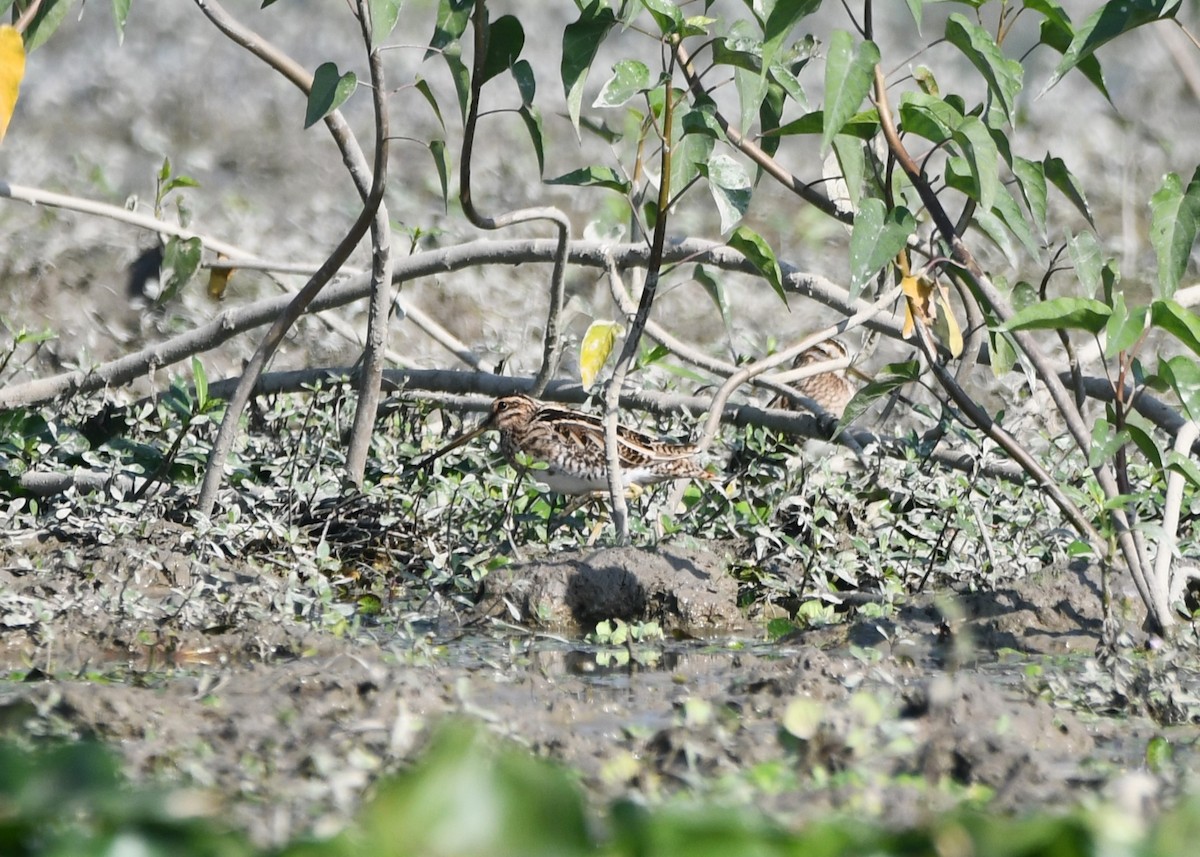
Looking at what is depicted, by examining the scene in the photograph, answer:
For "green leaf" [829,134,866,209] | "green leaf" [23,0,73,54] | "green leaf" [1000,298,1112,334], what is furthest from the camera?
"green leaf" [23,0,73,54]

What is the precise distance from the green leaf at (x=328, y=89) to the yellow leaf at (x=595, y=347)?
94 centimetres

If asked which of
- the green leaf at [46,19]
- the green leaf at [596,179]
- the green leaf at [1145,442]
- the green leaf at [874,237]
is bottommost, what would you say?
the green leaf at [1145,442]

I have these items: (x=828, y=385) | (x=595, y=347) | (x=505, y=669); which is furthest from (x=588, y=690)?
(x=828, y=385)

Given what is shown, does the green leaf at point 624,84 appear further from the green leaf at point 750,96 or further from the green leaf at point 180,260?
the green leaf at point 180,260

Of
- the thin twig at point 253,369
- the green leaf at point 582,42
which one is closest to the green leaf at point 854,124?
the green leaf at point 582,42

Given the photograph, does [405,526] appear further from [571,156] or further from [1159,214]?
[571,156]

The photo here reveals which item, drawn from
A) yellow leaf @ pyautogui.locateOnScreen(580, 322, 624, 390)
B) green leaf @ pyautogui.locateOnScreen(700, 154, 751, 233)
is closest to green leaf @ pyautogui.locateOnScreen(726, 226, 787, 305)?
green leaf @ pyautogui.locateOnScreen(700, 154, 751, 233)

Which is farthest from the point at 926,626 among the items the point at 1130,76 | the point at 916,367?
the point at 1130,76

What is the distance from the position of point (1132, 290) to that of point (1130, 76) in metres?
1.91

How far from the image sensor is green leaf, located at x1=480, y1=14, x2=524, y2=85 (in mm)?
4062

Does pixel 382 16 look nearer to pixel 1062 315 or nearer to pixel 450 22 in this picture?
pixel 450 22

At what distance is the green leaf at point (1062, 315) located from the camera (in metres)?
3.32

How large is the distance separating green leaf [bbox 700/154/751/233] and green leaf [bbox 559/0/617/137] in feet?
1.21

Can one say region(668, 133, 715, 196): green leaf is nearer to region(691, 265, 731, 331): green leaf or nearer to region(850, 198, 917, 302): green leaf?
region(850, 198, 917, 302): green leaf
